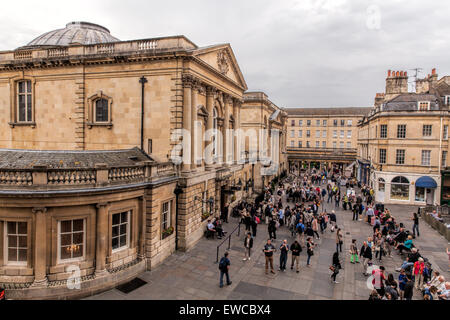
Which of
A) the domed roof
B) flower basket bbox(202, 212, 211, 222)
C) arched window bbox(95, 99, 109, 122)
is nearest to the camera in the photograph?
arched window bbox(95, 99, 109, 122)

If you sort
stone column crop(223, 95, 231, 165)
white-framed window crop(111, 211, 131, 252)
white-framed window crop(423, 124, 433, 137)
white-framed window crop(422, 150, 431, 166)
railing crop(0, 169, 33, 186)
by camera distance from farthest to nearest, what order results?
1. white-framed window crop(422, 150, 431, 166)
2. white-framed window crop(423, 124, 433, 137)
3. stone column crop(223, 95, 231, 165)
4. white-framed window crop(111, 211, 131, 252)
5. railing crop(0, 169, 33, 186)

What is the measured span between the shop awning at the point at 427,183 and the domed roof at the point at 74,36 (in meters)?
33.3

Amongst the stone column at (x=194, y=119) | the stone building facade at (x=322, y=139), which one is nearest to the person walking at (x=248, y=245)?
the stone column at (x=194, y=119)

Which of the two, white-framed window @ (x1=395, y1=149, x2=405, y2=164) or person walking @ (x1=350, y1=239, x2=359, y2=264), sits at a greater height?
white-framed window @ (x1=395, y1=149, x2=405, y2=164)

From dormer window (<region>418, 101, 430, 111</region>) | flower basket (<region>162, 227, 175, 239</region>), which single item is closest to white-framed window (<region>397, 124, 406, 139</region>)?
dormer window (<region>418, 101, 430, 111</region>)

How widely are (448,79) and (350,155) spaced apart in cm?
2608

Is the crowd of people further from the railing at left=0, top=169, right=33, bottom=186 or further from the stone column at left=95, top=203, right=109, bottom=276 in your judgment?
the railing at left=0, top=169, right=33, bottom=186

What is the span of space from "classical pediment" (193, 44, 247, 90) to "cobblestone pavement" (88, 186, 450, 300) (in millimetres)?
11459

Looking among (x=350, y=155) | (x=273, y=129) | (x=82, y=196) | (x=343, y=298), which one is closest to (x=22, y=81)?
(x=82, y=196)

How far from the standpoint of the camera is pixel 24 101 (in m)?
21.0

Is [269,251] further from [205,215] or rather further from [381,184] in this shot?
[381,184]

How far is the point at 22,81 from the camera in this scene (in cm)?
2073

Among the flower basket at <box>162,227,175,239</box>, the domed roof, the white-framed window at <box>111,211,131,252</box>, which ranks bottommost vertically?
the flower basket at <box>162,227,175,239</box>

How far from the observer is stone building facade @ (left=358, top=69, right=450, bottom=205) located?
1176 inches
